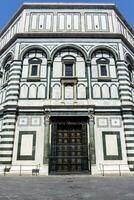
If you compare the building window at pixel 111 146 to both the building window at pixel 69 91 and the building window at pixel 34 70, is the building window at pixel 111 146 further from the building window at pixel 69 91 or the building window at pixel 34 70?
the building window at pixel 34 70

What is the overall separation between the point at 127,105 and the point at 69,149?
4897 mm

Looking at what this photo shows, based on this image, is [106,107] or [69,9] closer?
[106,107]

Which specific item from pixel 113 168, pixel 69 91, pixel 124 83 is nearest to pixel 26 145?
pixel 69 91

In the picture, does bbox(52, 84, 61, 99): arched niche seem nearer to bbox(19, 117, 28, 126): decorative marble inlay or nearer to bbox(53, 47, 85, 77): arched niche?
bbox(53, 47, 85, 77): arched niche

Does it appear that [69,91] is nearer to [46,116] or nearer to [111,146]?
[46,116]

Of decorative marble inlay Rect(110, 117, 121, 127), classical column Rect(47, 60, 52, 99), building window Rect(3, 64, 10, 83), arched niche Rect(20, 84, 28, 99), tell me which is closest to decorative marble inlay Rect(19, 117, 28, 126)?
arched niche Rect(20, 84, 28, 99)

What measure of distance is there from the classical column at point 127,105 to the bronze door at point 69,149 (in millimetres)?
2715

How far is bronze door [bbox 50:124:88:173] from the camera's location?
1433 cm

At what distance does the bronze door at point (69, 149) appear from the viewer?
47.0ft

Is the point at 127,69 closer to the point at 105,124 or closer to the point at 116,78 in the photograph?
the point at 116,78

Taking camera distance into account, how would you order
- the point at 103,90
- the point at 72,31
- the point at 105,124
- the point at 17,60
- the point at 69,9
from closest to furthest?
the point at 105,124 → the point at 103,90 → the point at 17,60 → the point at 72,31 → the point at 69,9

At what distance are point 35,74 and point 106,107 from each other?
5757 millimetres

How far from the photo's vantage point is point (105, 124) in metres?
15.3

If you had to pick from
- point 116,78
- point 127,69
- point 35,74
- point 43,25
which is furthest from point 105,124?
point 43,25
